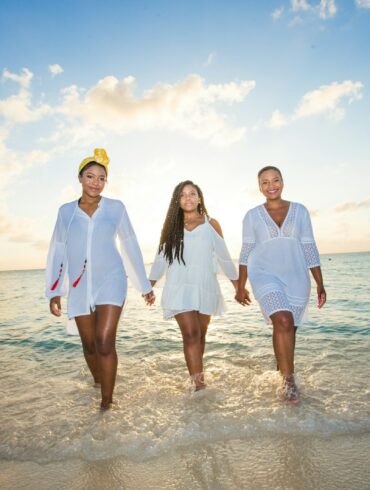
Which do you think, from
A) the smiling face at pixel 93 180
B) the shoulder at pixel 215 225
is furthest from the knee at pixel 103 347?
the shoulder at pixel 215 225

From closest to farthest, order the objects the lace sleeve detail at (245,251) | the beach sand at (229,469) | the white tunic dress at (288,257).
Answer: the beach sand at (229,469) → the white tunic dress at (288,257) → the lace sleeve detail at (245,251)

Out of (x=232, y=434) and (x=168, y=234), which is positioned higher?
(x=168, y=234)

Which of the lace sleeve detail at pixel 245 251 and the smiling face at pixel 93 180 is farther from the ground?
the smiling face at pixel 93 180

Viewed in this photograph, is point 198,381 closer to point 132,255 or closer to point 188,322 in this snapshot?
point 188,322

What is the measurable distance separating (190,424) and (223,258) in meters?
2.18

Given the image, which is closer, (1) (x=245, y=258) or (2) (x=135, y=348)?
(1) (x=245, y=258)

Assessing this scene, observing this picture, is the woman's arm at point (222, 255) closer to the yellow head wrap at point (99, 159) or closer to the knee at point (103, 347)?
the yellow head wrap at point (99, 159)

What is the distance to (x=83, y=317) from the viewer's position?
14.4 feet

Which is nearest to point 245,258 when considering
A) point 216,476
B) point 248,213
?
point 248,213

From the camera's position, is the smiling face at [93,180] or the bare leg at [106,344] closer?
the bare leg at [106,344]

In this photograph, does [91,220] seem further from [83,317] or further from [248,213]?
[248,213]

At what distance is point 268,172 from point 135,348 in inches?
186

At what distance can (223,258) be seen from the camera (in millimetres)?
5207

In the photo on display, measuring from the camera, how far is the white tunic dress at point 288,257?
460 centimetres
